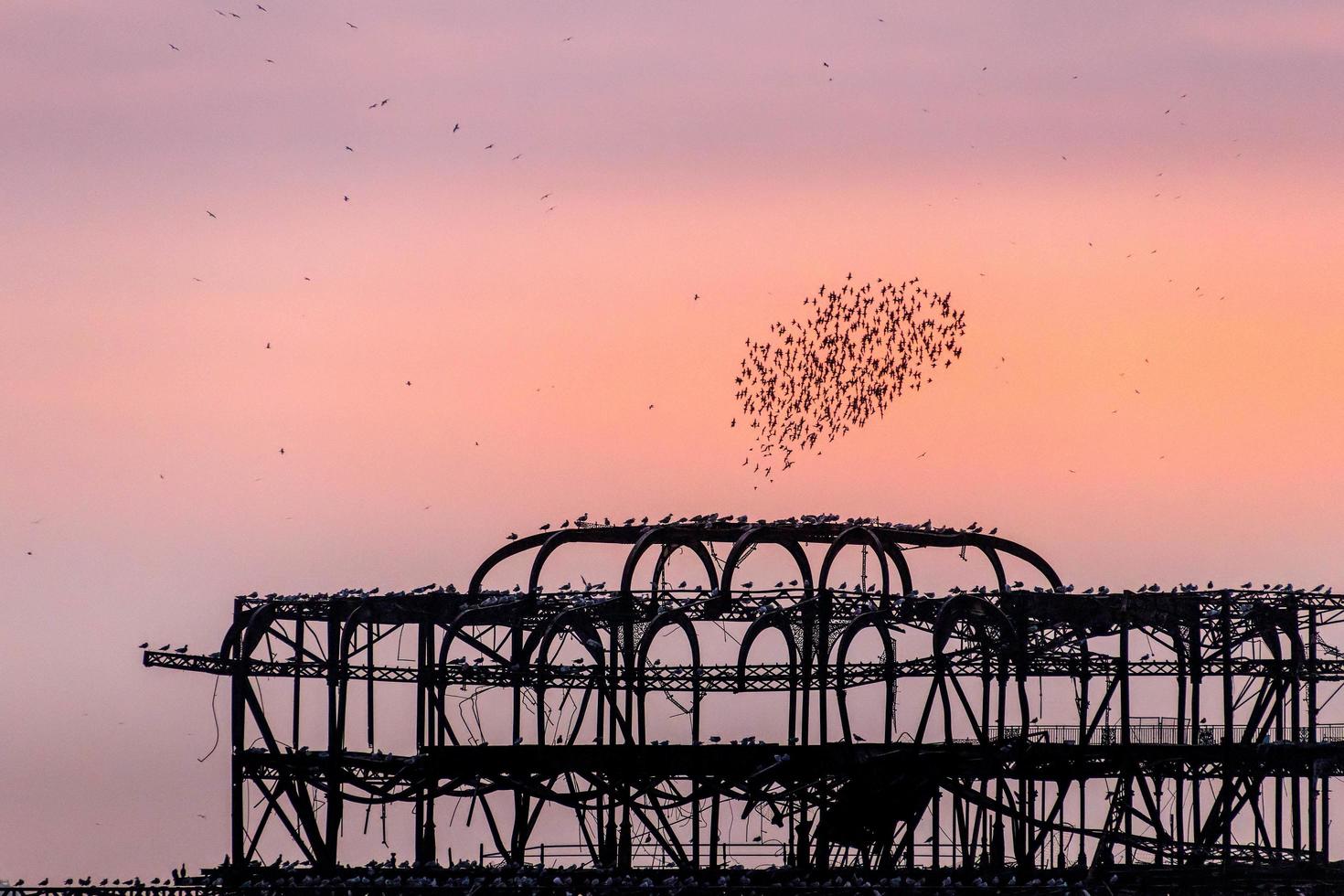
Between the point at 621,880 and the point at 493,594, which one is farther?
the point at 493,594

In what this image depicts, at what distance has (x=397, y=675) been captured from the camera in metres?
55.8

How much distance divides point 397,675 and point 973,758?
1480 centimetres

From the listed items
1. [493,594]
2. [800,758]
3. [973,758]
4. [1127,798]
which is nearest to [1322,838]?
[1127,798]

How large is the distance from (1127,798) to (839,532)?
9695mm

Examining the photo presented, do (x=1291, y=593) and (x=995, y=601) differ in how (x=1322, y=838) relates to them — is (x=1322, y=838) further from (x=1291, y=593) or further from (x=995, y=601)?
(x=995, y=601)

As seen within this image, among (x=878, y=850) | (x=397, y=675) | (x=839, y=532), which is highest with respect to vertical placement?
(x=839, y=532)

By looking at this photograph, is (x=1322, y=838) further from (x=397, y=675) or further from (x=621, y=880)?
(x=397, y=675)

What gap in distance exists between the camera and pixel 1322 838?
55281mm

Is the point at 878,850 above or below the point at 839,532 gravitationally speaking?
below

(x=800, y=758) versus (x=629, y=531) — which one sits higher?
(x=629, y=531)

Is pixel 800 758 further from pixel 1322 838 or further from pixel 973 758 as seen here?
pixel 1322 838

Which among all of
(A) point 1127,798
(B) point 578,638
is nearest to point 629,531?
(B) point 578,638

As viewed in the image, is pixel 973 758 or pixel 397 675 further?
pixel 397 675

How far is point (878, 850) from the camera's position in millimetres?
55000
